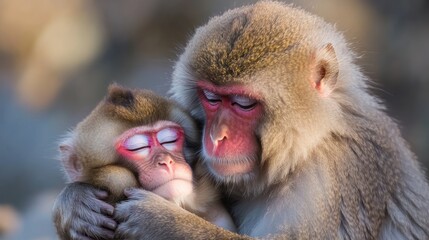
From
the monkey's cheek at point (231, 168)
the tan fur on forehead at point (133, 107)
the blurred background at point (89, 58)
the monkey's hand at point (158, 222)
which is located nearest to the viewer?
the monkey's hand at point (158, 222)

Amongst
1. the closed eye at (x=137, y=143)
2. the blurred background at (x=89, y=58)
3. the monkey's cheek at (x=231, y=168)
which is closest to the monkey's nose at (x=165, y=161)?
the closed eye at (x=137, y=143)

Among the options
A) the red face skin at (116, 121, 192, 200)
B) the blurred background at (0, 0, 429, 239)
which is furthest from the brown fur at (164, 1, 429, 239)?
the blurred background at (0, 0, 429, 239)

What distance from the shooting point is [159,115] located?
14.8 feet

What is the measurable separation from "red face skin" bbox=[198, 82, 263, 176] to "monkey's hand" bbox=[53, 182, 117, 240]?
0.64 metres

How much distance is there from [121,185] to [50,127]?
711 cm

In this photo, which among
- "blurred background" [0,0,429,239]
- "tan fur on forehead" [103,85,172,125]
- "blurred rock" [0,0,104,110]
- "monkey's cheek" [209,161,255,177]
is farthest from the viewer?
"blurred rock" [0,0,104,110]

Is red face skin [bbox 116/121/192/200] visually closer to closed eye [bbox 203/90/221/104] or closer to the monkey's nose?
the monkey's nose

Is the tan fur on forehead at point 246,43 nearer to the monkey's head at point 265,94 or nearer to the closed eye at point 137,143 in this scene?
the monkey's head at point 265,94

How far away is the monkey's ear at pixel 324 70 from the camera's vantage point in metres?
4.27

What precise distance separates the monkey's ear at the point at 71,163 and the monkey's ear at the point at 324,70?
1.41 metres

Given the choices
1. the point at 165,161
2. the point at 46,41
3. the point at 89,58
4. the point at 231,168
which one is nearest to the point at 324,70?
the point at 231,168

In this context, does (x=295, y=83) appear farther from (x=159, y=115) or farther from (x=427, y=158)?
(x=427, y=158)

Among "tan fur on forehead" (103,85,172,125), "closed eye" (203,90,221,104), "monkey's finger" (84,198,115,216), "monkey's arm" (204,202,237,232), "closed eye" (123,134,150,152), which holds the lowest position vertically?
"monkey's arm" (204,202,237,232)

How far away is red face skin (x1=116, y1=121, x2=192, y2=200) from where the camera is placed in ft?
14.0
